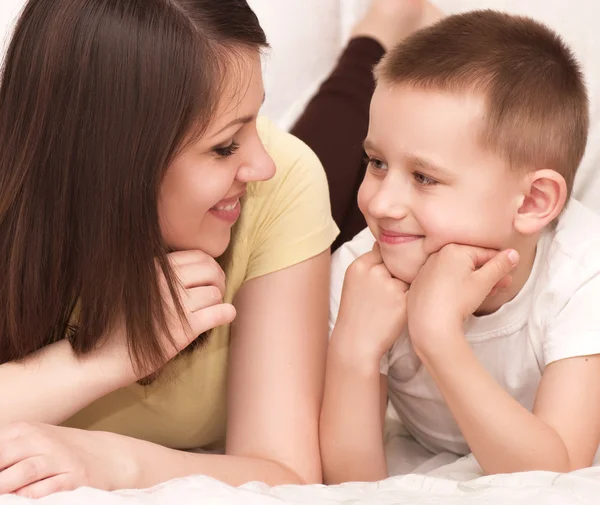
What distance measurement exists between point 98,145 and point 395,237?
1.36 ft

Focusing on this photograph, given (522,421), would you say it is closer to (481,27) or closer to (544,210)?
(544,210)

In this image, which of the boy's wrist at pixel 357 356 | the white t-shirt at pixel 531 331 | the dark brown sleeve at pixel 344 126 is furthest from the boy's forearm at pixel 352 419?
the dark brown sleeve at pixel 344 126

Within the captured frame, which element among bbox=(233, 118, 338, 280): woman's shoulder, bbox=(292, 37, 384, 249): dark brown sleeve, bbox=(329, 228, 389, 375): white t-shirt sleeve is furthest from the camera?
bbox=(292, 37, 384, 249): dark brown sleeve

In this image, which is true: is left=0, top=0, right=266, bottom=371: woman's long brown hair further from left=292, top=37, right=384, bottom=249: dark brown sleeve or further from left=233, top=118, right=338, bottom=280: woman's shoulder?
left=292, top=37, right=384, bottom=249: dark brown sleeve

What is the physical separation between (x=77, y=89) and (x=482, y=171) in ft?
1.69

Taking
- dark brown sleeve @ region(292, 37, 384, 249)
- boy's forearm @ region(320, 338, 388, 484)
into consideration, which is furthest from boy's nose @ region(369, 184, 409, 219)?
dark brown sleeve @ region(292, 37, 384, 249)

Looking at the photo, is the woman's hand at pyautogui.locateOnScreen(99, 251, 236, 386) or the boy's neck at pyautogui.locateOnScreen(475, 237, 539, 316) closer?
the woman's hand at pyautogui.locateOnScreen(99, 251, 236, 386)

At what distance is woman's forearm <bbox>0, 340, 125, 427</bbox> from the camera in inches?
44.1

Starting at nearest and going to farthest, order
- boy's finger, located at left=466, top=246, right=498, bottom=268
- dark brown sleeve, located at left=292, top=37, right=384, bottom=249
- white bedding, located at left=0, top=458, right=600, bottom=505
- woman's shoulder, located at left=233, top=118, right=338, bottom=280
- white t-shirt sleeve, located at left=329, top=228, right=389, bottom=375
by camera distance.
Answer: white bedding, located at left=0, top=458, right=600, bottom=505
boy's finger, located at left=466, top=246, right=498, bottom=268
woman's shoulder, located at left=233, top=118, right=338, bottom=280
white t-shirt sleeve, located at left=329, top=228, right=389, bottom=375
dark brown sleeve, located at left=292, top=37, right=384, bottom=249

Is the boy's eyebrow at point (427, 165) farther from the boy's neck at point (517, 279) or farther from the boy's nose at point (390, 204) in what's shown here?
the boy's neck at point (517, 279)

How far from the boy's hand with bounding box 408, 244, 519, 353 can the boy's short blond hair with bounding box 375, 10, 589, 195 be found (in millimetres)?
132

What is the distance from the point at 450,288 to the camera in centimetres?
117

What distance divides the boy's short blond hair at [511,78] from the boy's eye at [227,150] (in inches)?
9.1

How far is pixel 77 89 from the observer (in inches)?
41.6
